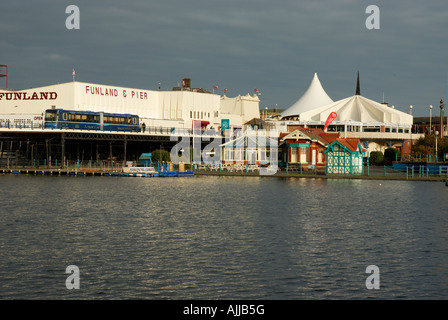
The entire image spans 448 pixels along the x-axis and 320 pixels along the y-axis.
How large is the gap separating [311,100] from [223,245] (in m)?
128

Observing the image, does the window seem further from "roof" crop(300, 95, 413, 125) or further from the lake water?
"roof" crop(300, 95, 413, 125)

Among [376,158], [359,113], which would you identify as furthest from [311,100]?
[376,158]

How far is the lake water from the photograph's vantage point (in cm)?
2180

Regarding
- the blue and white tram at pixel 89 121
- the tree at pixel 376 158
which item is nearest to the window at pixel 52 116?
the blue and white tram at pixel 89 121

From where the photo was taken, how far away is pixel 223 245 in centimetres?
2970

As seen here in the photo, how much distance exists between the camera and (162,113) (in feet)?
395

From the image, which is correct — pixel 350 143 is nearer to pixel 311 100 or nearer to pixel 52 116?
pixel 52 116

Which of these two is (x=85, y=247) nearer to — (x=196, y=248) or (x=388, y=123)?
(x=196, y=248)

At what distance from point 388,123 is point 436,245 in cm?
10777


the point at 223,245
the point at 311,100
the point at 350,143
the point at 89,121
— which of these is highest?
the point at 311,100

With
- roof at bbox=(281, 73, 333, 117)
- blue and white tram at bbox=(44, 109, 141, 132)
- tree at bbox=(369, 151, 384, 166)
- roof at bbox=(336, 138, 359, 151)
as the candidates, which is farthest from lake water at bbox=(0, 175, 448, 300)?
roof at bbox=(281, 73, 333, 117)

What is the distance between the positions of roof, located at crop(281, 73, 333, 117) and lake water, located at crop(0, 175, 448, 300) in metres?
95.0

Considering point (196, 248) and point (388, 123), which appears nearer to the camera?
point (196, 248)
